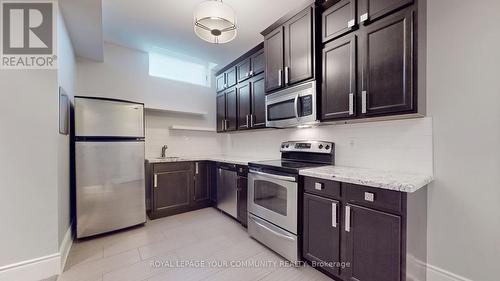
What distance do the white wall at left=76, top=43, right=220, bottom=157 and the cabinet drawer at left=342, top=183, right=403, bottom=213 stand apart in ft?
10.3

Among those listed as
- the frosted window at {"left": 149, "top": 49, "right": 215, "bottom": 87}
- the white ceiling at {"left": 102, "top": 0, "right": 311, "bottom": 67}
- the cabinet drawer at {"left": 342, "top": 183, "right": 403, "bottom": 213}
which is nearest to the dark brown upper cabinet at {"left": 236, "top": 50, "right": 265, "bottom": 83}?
the white ceiling at {"left": 102, "top": 0, "right": 311, "bottom": 67}

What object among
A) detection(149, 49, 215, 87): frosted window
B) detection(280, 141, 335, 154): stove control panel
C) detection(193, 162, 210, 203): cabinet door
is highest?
detection(149, 49, 215, 87): frosted window

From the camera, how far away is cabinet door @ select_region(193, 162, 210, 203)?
3.54 metres

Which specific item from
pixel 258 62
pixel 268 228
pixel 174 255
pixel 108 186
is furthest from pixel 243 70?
pixel 174 255

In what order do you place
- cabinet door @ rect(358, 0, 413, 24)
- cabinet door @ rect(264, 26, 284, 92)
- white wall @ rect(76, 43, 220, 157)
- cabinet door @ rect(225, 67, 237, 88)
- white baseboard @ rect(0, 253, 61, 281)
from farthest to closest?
cabinet door @ rect(225, 67, 237, 88), white wall @ rect(76, 43, 220, 157), cabinet door @ rect(264, 26, 284, 92), white baseboard @ rect(0, 253, 61, 281), cabinet door @ rect(358, 0, 413, 24)

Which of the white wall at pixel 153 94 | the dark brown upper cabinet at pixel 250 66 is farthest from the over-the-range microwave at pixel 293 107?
the white wall at pixel 153 94

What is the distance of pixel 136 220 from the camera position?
9.28 feet

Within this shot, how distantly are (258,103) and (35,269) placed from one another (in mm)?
2906

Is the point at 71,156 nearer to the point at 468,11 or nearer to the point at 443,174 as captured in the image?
the point at 443,174

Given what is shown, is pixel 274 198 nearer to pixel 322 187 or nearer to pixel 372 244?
pixel 322 187

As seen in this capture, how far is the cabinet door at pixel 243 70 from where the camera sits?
330 cm

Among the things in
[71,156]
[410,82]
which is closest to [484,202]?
[410,82]

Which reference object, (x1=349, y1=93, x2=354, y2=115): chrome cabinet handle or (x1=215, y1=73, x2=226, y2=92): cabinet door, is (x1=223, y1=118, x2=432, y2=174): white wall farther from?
(x1=215, y1=73, x2=226, y2=92): cabinet door

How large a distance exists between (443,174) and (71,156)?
3.81 metres
